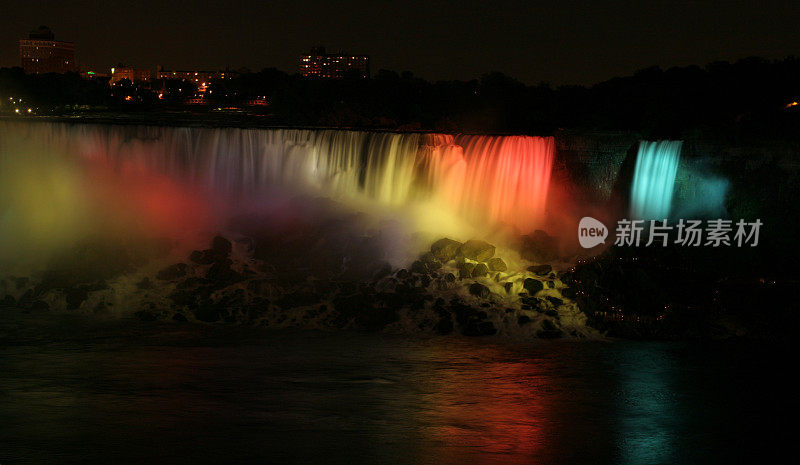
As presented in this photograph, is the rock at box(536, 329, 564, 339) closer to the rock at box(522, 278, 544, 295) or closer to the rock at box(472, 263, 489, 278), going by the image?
the rock at box(522, 278, 544, 295)

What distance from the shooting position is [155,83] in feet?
357

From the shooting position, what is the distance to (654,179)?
74.4ft

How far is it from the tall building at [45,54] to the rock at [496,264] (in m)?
70.4

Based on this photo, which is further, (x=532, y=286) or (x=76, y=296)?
(x=76, y=296)

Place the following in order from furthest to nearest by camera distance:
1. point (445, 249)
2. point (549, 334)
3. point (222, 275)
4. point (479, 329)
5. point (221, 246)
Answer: point (221, 246) → point (445, 249) → point (222, 275) → point (479, 329) → point (549, 334)

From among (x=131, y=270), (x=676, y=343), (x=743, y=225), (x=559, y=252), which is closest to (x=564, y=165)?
(x=559, y=252)

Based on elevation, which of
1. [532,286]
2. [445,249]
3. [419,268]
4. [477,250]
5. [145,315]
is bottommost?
[145,315]

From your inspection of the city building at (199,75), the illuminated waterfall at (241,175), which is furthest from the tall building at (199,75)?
the illuminated waterfall at (241,175)

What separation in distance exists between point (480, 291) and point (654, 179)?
575cm

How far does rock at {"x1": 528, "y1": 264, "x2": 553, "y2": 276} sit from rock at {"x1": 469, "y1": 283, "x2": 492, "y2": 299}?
64.1 inches

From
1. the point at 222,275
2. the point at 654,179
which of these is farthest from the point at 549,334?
the point at 222,275

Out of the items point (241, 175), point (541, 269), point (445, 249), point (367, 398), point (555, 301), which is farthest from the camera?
point (241, 175)

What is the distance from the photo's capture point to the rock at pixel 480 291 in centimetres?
2067

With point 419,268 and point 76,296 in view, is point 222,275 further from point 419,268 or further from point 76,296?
point 419,268
